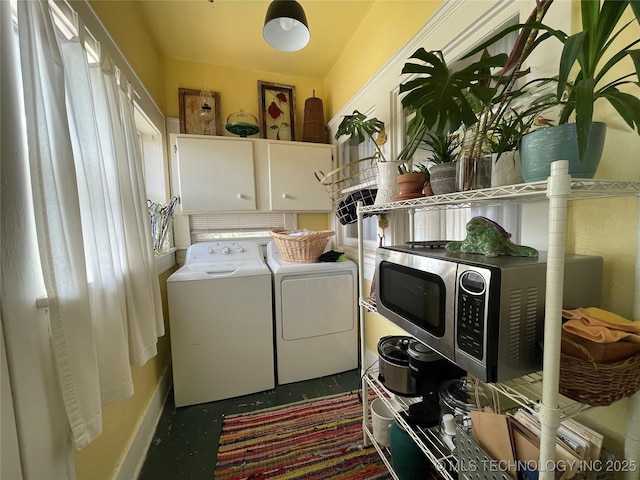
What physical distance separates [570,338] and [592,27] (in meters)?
0.72

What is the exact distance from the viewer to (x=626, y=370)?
0.57 metres

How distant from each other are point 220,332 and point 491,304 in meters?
1.68

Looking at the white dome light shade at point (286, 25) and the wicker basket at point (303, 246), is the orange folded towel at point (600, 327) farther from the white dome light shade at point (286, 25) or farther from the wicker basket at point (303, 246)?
the white dome light shade at point (286, 25)

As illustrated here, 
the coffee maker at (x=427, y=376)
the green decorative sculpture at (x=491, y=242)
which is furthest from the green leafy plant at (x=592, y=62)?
the coffee maker at (x=427, y=376)

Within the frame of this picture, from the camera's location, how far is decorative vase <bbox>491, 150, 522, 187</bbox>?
2.36 feet

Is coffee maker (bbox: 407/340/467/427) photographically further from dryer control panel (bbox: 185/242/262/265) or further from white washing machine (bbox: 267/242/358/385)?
dryer control panel (bbox: 185/242/262/265)

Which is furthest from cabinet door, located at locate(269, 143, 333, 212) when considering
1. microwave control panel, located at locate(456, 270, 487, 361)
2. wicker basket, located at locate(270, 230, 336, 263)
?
microwave control panel, located at locate(456, 270, 487, 361)

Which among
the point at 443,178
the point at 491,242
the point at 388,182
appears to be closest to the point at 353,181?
the point at 388,182

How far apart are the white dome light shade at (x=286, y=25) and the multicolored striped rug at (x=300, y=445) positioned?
231cm

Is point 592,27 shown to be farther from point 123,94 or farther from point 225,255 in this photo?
point 225,255

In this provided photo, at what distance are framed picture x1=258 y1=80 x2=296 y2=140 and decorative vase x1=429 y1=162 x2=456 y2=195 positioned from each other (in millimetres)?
1963

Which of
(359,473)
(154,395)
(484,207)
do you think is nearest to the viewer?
(484,207)

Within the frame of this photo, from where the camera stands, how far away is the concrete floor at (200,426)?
1314mm

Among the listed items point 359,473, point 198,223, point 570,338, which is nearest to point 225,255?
point 198,223
